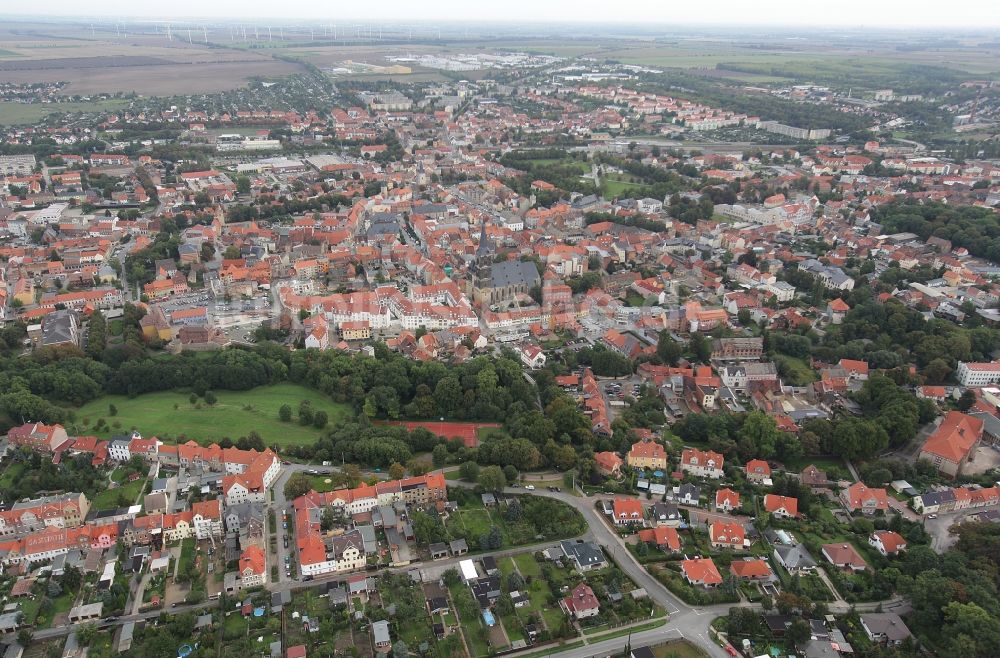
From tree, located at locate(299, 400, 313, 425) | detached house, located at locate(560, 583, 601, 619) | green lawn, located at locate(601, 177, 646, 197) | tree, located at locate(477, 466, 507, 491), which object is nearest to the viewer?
detached house, located at locate(560, 583, 601, 619)

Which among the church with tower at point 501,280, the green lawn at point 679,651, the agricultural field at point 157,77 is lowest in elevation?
the green lawn at point 679,651

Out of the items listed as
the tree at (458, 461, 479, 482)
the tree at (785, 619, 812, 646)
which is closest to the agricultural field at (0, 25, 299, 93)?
the tree at (458, 461, 479, 482)

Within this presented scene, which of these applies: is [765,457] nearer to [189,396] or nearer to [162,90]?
[189,396]

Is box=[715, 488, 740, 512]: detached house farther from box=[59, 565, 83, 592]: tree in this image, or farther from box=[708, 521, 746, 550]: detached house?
box=[59, 565, 83, 592]: tree

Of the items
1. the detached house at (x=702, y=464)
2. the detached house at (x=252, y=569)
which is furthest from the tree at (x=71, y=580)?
the detached house at (x=702, y=464)

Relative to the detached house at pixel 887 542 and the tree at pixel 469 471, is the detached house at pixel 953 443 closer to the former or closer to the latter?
the detached house at pixel 887 542

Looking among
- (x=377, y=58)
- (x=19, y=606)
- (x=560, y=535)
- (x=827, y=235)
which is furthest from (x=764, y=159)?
(x=377, y=58)

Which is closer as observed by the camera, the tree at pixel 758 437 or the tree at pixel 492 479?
A: the tree at pixel 492 479
